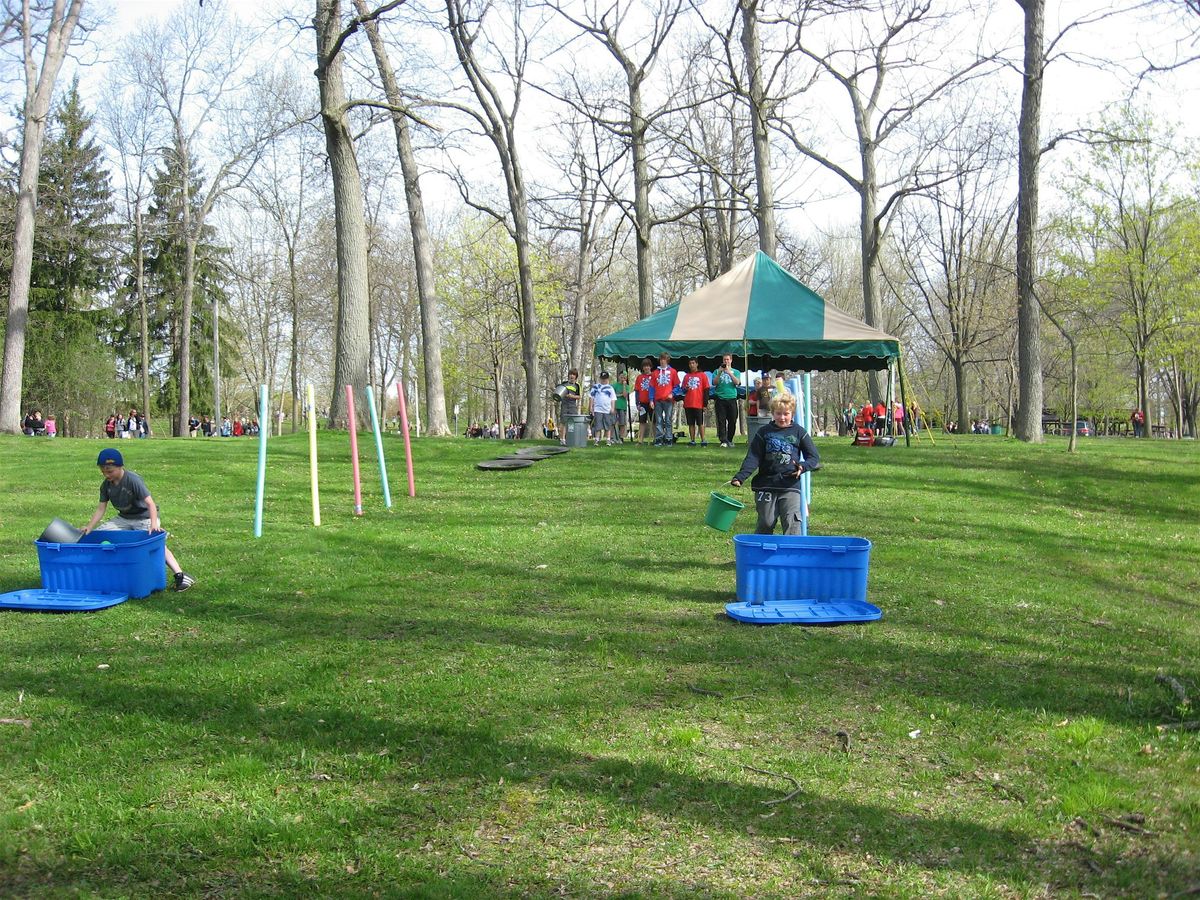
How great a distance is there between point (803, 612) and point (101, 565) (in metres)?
5.51

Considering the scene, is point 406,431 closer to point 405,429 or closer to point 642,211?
point 405,429

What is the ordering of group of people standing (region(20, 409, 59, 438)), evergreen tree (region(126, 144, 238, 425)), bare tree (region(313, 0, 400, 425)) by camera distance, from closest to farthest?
bare tree (region(313, 0, 400, 425)) < group of people standing (region(20, 409, 59, 438)) < evergreen tree (region(126, 144, 238, 425))

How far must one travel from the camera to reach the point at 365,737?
4734 mm

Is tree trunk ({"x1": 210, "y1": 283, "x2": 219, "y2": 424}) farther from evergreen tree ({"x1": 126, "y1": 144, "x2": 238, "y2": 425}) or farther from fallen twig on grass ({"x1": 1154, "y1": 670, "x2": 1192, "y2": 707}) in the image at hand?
fallen twig on grass ({"x1": 1154, "y1": 670, "x2": 1192, "y2": 707})

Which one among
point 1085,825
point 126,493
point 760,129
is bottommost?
point 1085,825

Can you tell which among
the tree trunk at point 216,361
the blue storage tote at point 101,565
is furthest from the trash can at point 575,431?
the tree trunk at point 216,361

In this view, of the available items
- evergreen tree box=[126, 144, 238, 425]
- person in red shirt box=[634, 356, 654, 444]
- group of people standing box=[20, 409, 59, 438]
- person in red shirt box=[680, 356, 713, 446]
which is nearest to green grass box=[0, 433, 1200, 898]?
person in red shirt box=[680, 356, 713, 446]

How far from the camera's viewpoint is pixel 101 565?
24.7 ft

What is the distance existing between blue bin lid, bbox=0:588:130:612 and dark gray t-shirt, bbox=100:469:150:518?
0.80 m

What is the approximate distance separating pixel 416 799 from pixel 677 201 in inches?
1323

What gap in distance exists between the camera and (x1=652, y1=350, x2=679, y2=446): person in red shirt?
60.8ft

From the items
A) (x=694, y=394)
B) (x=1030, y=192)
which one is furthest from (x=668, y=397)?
(x=1030, y=192)

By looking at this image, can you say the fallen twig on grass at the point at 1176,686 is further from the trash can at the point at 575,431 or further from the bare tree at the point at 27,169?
the bare tree at the point at 27,169

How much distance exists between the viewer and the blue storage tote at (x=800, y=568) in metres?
7.32
